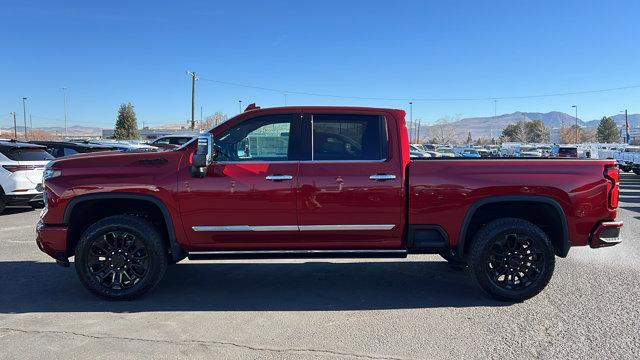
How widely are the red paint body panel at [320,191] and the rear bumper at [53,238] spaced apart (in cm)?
1

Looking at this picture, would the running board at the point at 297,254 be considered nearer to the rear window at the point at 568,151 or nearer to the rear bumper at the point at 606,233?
the rear bumper at the point at 606,233

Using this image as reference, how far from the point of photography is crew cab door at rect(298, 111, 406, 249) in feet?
16.6

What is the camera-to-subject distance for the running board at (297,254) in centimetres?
519

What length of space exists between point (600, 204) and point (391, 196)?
216 cm

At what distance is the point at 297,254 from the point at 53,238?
2480mm

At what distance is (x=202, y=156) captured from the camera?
4891 millimetres

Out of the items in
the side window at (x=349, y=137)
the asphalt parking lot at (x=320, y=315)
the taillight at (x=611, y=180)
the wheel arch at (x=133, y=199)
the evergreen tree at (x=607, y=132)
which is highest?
the evergreen tree at (x=607, y=132)

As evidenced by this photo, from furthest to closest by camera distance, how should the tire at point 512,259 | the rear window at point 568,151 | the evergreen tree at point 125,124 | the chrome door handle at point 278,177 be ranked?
the evergreen tree at point 125,124
the rear window at point 568,151
the tire at point 512,259
the chrome door handle at point 278,177

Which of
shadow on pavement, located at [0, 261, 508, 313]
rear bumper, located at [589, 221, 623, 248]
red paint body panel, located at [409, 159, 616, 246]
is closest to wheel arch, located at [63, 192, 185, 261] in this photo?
shadow on pavement, located at [0, 261, 508, 313]

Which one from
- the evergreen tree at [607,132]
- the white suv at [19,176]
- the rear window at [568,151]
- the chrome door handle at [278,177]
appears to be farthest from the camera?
Answer: the evergreen tree at [607,132]

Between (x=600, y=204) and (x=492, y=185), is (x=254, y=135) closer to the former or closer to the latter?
(x=492, y=185)

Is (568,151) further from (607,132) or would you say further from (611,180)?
(607,132)

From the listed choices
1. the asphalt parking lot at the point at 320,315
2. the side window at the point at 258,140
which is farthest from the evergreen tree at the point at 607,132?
the side window at the point at 258,140

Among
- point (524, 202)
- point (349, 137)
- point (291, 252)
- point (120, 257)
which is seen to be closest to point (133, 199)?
point (120, 257)
